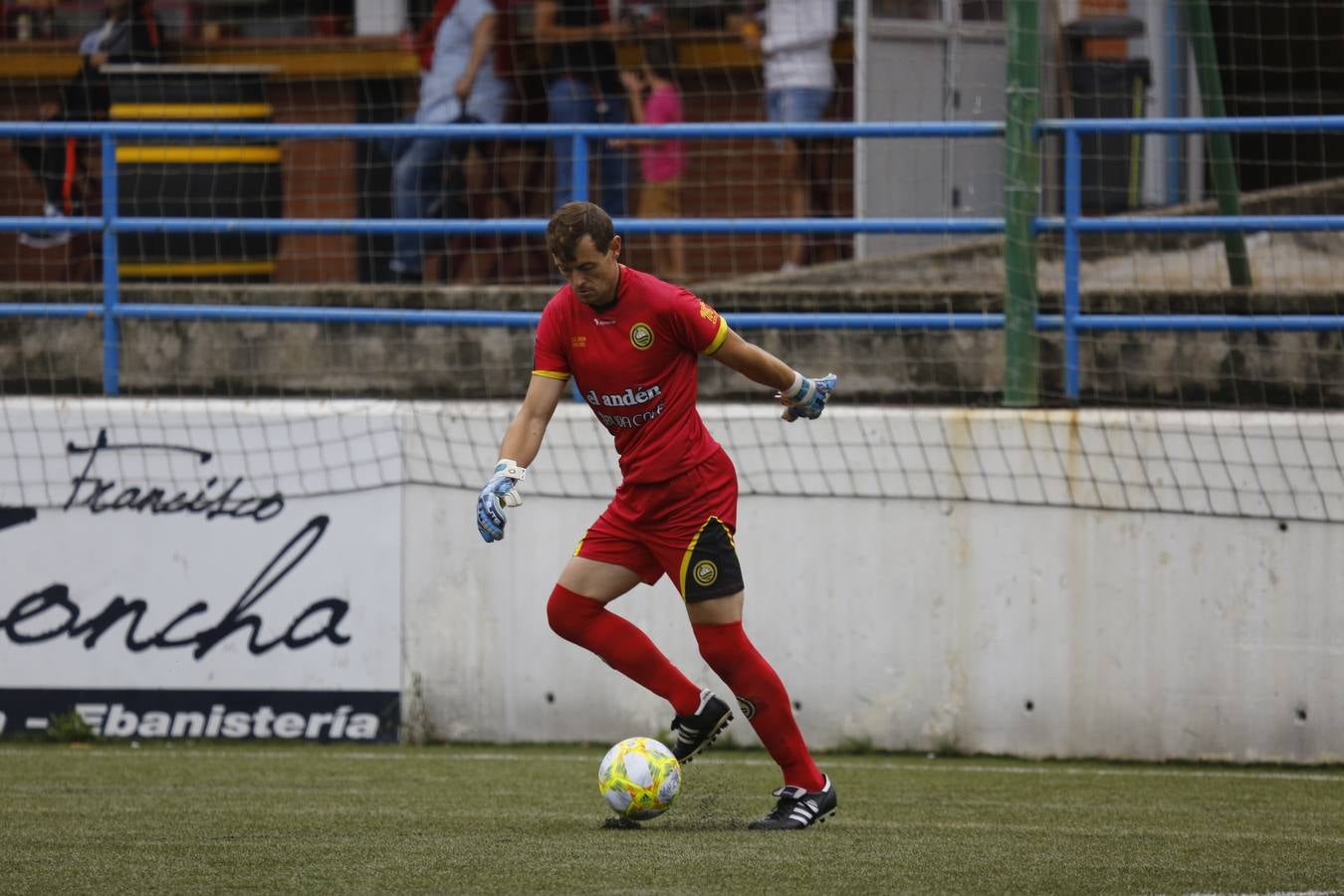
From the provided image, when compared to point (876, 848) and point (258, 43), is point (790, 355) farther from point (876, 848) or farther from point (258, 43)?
point (258, 43)

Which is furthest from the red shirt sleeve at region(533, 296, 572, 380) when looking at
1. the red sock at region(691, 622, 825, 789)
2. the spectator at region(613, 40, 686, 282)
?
the spectator at region(613, 40, 686, 282)

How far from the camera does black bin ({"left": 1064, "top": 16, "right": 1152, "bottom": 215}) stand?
512 inches

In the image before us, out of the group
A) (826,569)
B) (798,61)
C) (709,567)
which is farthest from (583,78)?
(709,567)

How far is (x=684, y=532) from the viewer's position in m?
6.44

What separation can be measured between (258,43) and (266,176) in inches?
115

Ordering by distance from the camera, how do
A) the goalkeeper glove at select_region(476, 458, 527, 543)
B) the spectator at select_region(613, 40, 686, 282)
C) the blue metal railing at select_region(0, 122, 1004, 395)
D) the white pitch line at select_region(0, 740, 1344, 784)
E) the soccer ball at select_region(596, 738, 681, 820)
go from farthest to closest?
the spectator at select_region(613, 40, 686, 282), the blue metal railing at select_region(0, 122, 1004, 395), the white pitch line at select_region(0, 740, 1344, 784), the soccer ball at select_region(596, 738, 681, 820), the goalkeeper glove at select_region(476, 458, 527, 543)

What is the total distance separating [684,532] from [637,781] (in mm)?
830

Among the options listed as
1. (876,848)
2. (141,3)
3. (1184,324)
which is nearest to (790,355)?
(1184,324)

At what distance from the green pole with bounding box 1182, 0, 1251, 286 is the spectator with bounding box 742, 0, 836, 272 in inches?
103

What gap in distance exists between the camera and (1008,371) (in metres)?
8.82

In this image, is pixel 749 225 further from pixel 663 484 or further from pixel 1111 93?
pixel 1111 93

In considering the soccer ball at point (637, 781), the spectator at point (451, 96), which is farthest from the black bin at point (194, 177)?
the soccer ball at point (637, 781)

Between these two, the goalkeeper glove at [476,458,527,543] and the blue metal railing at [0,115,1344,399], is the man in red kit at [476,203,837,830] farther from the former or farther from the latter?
the blue metal railing at [0,115,1344,399]

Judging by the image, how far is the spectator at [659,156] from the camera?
11.9 m
